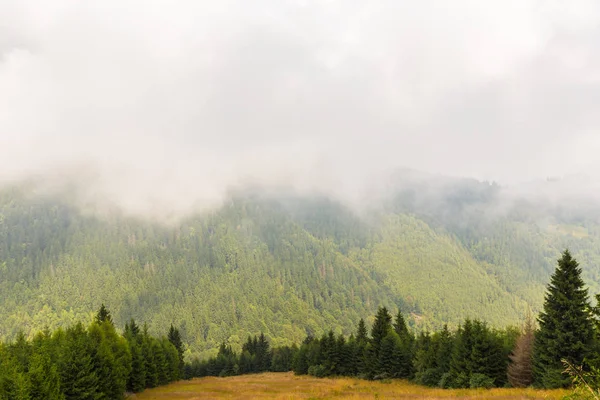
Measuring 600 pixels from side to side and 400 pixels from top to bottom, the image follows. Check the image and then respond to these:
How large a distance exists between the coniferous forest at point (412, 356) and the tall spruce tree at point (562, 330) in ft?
0.26

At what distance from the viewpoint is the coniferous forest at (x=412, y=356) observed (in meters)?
31.9

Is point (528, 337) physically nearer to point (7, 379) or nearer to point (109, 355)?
point (109, 355)

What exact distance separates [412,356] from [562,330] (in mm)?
32096

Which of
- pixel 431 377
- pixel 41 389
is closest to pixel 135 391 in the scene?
pixel 41 389

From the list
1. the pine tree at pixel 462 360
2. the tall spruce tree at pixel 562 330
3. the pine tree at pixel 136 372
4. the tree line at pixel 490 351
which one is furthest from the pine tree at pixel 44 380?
the tall spruce tree at pixel 562 330

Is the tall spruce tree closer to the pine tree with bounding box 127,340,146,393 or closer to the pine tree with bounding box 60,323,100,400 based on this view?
the pine tree with bounding box 60,323,100,400

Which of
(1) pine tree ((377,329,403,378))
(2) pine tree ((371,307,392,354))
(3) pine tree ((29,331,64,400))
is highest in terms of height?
(3) pine tree ((29,331,64,400))

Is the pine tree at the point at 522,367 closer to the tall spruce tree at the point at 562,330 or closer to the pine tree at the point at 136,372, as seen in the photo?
the tall spruce tree at the point at 562,330

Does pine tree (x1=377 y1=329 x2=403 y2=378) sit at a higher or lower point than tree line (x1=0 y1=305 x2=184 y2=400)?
lower

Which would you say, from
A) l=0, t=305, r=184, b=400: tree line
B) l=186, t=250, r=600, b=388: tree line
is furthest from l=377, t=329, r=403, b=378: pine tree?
l=0, t=305, r=184, b=400: tree line

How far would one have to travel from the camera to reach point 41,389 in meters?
29.5

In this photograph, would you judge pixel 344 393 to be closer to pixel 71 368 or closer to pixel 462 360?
pixel 462 360

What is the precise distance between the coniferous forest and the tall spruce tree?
3.1 inches

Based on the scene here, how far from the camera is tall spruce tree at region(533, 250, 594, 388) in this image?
32562 millimetres
